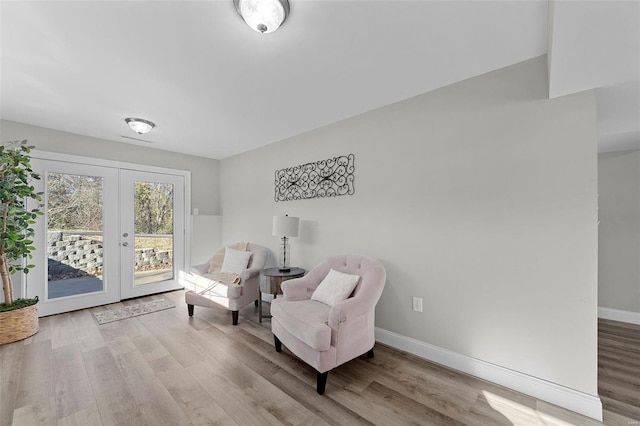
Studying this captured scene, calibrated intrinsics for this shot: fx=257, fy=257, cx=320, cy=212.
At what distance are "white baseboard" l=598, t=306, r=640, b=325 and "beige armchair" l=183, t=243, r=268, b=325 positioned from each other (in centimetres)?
446

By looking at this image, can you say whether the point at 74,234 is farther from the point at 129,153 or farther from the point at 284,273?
the point at 284,273

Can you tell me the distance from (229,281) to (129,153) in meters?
2.64

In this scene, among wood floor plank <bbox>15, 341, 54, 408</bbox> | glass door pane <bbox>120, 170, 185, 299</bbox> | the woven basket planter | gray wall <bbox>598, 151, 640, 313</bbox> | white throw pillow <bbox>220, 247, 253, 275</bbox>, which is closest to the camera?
wood floor plank <bbox>15, 341, 54, 408</bbox>

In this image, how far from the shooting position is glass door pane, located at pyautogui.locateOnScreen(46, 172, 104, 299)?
334 centimetres

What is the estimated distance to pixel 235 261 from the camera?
11.8 feet

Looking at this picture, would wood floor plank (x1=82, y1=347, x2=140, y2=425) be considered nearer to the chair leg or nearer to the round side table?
the chair leg

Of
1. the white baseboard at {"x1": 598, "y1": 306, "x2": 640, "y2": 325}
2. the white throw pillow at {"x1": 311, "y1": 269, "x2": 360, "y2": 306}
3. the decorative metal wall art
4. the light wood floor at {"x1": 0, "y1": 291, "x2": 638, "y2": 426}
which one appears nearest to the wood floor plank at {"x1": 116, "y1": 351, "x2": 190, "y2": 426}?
the light wood floor at {"x1": 0, "y1": 291, "x2": 638, "y2": 426}

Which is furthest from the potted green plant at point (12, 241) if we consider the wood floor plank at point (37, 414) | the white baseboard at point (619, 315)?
the white baseboard at point (619, 315)

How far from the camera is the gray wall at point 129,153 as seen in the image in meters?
3.18

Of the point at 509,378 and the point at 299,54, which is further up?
the point at 299,54

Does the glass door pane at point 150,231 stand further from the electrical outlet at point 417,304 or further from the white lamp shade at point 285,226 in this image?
the electrical outlet at point 417,304

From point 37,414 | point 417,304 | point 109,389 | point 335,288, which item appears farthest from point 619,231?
point 37,414

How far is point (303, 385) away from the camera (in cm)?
193

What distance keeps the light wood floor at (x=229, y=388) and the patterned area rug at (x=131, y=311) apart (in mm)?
535
